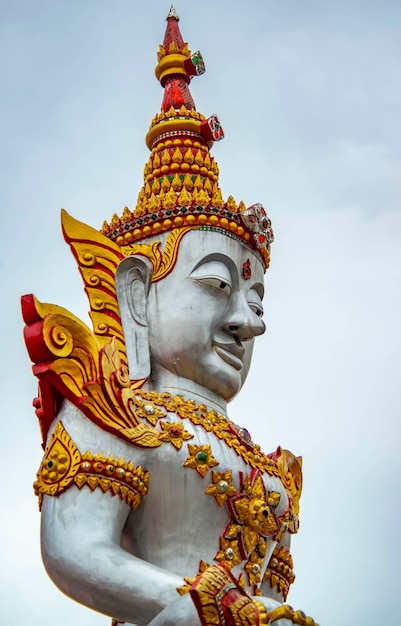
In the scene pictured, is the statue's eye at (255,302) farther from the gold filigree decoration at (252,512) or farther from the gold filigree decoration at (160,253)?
the gold filigree decoration at (252,512)

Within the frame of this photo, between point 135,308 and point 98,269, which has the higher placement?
point 98,269

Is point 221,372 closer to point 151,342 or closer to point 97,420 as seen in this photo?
point 151,342

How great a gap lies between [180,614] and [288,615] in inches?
26.6

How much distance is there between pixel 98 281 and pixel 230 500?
1.92 metres

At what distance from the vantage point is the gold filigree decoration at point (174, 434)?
8.30 meters

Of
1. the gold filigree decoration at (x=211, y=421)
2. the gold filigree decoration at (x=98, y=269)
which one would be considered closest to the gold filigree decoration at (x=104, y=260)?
the gold filigree decoration at (x=98, y=269)

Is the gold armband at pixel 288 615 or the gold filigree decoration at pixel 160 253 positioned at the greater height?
the gold filigree decoration at pixel 160 253

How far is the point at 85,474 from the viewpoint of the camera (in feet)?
26.2

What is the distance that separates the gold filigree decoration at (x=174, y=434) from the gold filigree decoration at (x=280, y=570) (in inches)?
47.4

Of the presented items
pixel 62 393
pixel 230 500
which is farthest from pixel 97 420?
pixel 230 500

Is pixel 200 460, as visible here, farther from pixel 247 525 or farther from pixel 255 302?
pixel 255 302

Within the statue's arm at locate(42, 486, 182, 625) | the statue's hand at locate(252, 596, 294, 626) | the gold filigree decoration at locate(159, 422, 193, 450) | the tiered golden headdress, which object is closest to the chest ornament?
the gold filigree decoration at locate(159, 422, 193, 450)

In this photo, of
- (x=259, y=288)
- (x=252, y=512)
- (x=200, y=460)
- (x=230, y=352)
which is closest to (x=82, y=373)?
(x=200, y=460)

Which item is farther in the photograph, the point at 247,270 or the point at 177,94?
the point at 177,94
